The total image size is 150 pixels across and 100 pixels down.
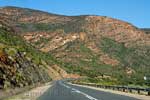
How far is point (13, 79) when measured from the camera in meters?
36.1

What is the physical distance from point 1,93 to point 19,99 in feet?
20.0

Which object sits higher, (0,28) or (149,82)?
(0,28)

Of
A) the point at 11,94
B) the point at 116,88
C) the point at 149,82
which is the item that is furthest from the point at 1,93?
the point at 149,82

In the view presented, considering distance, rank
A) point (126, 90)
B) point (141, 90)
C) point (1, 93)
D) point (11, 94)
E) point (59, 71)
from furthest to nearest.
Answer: point (59, 71), point (126, 90), point (141, 90), point (11, 94), point (1, 93)

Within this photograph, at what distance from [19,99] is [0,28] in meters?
79.3

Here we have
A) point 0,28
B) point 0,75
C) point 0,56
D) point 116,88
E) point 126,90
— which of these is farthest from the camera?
point 0,28

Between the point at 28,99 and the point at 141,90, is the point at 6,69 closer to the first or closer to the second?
the point at 28,99

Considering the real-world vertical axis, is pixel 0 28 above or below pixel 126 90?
above

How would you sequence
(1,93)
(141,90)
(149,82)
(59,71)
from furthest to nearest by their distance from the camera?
(59,71)
(149,82)
(141,90)
(1,93)

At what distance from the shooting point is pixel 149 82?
94.2 meters

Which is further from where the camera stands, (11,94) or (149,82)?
(149,82)

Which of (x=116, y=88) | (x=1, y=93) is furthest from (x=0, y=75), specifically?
(x=116, y=88)

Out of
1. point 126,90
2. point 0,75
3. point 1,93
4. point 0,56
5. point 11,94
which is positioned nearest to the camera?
point 1,93

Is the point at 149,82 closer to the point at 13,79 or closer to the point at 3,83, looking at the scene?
the point at 13,79
